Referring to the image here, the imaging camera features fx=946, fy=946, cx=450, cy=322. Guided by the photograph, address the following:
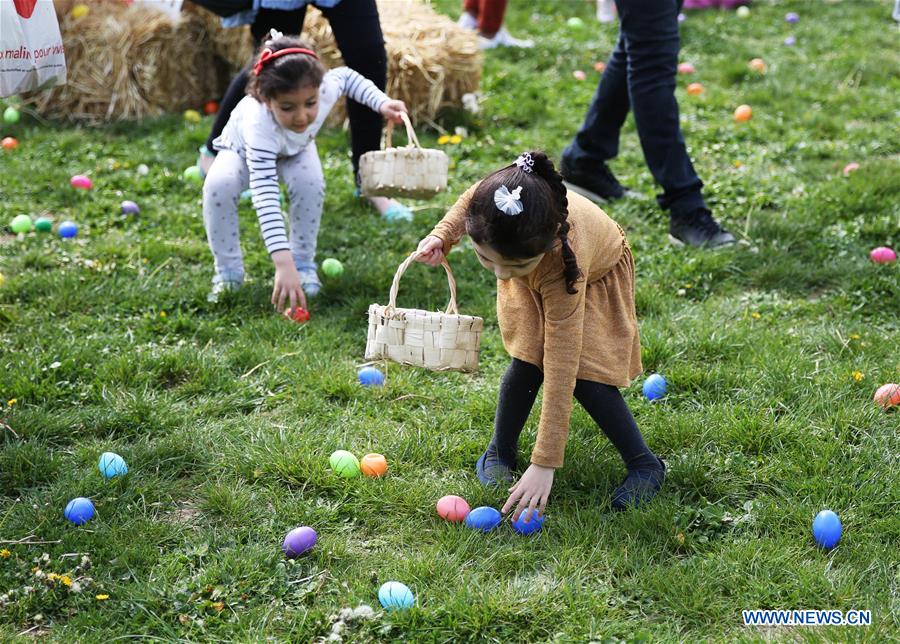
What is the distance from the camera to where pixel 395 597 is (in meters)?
2.49

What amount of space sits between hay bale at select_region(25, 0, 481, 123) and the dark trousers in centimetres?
180

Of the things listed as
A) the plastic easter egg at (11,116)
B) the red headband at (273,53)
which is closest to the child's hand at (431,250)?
the red headband at (273,53)

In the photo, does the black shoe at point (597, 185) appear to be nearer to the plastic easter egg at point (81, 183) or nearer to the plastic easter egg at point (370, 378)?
the plastic easter egg at point (370, 378)

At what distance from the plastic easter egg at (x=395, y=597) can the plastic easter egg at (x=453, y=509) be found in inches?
14.9

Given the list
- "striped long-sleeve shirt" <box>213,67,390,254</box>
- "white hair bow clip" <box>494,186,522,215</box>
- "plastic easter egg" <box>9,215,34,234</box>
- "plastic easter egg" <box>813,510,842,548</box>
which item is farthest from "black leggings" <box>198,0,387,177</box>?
"plastic easter egg" <box>813,510,842,548</box>

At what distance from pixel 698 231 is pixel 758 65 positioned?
3236 mm

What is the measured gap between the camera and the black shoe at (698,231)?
15.0ft

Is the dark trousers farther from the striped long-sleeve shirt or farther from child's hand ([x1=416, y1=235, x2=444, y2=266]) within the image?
child's hand ([x1=416, y1=235, x2=444, y2=266])

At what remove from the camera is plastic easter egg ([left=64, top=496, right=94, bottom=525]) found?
2.81m

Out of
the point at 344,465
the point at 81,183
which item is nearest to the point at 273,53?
the point at 344,465

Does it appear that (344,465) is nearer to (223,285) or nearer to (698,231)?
(223,285)

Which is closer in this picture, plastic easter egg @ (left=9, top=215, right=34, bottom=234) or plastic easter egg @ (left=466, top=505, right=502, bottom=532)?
plastic easter egg @ (left=466, top=505, right=502, bottom=532)

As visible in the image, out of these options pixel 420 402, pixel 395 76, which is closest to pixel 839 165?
pixel 395 76

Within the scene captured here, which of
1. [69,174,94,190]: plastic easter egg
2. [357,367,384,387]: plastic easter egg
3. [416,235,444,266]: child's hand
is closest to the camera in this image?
[416,235,444,266]: child's hand
